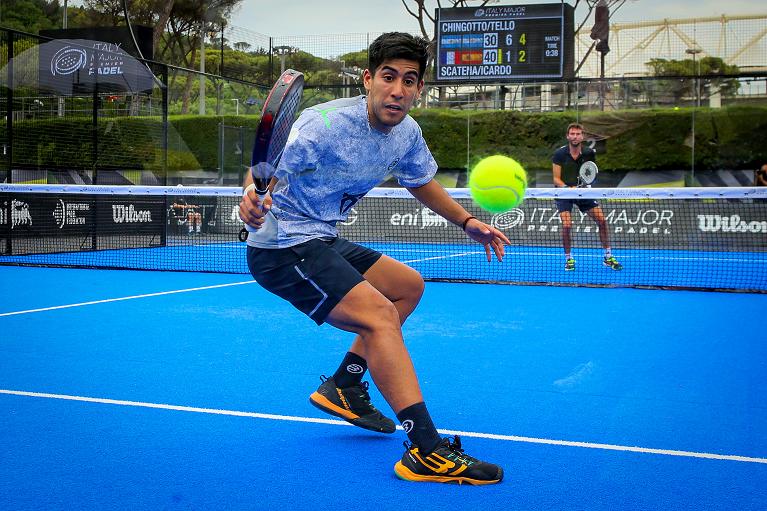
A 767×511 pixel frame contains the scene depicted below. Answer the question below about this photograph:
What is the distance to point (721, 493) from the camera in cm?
305

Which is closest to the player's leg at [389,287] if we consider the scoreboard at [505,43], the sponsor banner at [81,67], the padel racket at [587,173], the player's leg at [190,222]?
the padel racket at [587,173]

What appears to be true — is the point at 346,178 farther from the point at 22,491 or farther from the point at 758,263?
the point at 758,263

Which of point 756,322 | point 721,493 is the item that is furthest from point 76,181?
point 721,493

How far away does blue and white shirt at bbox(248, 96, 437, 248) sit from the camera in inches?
134

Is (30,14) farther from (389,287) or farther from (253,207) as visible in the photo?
(253,207)

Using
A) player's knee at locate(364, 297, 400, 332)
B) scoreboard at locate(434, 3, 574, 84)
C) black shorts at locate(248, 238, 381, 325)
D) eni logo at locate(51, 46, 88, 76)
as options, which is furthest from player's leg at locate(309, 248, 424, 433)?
scoreboard at locate(434, 3, 574, 84)

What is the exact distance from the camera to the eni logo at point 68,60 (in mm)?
14180

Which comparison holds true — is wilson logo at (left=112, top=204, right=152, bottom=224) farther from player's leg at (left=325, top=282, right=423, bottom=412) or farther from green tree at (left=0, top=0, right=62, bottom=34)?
green tree at (left=0, top=0, right=62, bottom=34)

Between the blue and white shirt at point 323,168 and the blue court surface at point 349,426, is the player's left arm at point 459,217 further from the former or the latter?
the blue court surface at point 349,426

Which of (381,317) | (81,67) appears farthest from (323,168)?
(81,67)

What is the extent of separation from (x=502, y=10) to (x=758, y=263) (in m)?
10.7

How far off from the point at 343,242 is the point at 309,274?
455 millimetres

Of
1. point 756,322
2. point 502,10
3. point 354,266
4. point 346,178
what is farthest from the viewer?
point 502,10

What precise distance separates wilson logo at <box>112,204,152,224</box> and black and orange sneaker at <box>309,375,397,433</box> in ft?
38.9
